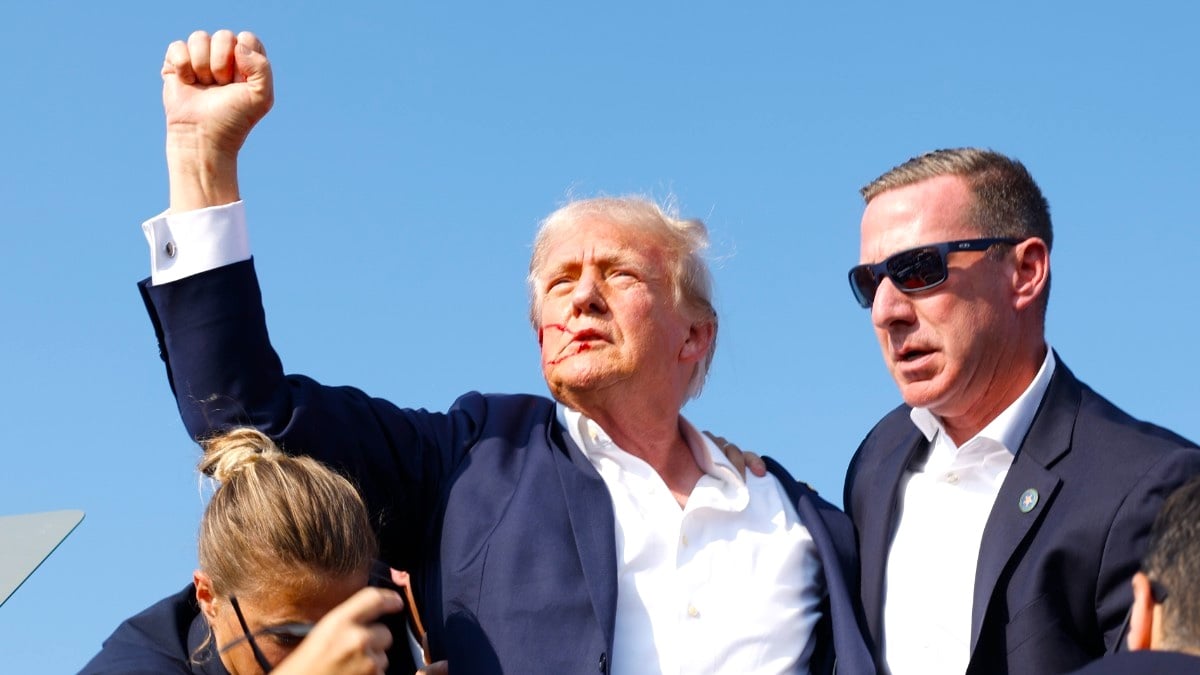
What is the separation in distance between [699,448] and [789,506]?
36 cm

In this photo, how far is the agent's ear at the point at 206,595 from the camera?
14.0 feet

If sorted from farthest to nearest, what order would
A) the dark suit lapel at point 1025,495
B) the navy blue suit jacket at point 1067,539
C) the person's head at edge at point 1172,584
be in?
the dark suit lapel at point 1025,495
the navy blue suit jacket at point 1067,539
the person's head at edge at point 1172,584

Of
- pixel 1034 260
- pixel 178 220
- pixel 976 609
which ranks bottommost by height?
pixel 976 609

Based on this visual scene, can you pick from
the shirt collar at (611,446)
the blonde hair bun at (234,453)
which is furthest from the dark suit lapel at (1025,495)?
the blonde hair bun at (234,453)

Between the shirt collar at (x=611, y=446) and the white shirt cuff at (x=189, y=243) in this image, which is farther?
the shirt collar at (x=611, y=446)

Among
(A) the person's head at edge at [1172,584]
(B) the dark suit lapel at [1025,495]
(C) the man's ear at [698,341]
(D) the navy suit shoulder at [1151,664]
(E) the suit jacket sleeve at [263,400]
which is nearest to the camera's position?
(D) the navy suit shoulder at [1151,664]

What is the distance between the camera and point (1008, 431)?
534 cm

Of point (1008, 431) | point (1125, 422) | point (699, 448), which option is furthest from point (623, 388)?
point (1125, 422)

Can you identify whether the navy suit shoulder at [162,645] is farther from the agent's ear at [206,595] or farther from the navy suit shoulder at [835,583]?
the navy suit shoulder at [835,583]

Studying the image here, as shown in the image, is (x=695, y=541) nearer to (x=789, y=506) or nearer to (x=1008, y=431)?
(x=789, y=506)

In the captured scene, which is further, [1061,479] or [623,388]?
[623,388]

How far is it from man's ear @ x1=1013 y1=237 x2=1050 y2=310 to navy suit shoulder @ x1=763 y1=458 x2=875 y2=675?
0.93 metres

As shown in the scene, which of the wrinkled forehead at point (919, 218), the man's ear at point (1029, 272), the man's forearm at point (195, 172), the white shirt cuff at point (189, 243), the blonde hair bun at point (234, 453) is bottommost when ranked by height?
the blonde hair bun at point (234, 453)

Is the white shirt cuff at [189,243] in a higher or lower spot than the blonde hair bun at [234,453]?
higher
